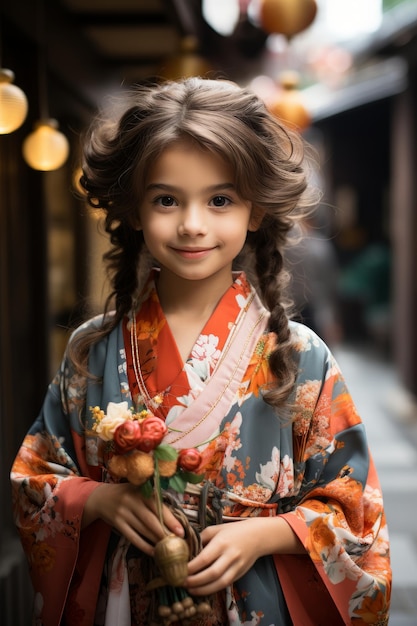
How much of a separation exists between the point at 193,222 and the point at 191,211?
0.10 ft

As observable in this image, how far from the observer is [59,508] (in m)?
1.99

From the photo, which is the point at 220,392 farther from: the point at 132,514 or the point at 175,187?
the point at 175,187

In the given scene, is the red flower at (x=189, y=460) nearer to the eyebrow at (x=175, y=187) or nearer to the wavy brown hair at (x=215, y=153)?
the wavy brown hair at (x=215, y=153)

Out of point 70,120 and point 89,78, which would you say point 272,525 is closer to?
point 70,120

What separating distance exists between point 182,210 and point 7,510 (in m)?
2.46

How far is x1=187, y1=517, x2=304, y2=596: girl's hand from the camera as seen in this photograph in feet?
5.78

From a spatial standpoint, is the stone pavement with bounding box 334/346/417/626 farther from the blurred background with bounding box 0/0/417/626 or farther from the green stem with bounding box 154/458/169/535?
the green stem with bounding box 154/458/169/535

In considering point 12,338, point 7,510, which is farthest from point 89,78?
point 7,510

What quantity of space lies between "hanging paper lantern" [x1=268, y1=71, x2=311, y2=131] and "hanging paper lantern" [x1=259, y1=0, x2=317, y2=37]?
0.87m

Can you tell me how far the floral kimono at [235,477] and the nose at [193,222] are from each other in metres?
0.27

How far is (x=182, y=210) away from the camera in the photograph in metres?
1.89

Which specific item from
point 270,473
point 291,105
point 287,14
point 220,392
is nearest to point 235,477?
point 270,473

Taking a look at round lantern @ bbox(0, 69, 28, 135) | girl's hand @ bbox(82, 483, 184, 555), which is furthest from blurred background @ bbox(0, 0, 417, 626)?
girl's hand @ bbox(82, 483, 184, 555)

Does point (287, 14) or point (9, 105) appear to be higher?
point (287, 14)
